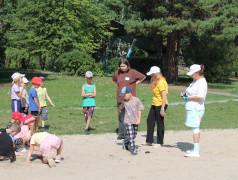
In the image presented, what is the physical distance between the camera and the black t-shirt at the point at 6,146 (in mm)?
6817

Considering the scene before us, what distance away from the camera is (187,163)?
6.88m

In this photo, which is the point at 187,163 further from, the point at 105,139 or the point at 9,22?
the point at 9,22

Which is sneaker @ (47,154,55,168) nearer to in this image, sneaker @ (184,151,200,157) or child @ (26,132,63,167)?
child @ (26,132,63,167)

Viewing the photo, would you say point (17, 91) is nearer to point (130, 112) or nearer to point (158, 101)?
point (130, 112)

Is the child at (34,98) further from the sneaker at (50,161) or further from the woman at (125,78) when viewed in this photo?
the sneaker at (50,161)

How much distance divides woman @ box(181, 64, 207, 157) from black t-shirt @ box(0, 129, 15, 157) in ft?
11.2

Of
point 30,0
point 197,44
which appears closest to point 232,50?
point 197,44

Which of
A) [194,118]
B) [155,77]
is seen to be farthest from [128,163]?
[155,77]

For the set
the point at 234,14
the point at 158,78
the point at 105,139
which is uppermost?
the point at 234,14

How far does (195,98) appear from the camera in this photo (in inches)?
289

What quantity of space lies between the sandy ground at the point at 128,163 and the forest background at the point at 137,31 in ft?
60.2

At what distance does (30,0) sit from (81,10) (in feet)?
17.0

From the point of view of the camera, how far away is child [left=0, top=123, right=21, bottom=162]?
682 centimetres

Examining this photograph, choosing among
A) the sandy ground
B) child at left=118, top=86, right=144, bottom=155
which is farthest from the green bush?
child at left=118, top=86, right=144, bottom=155
